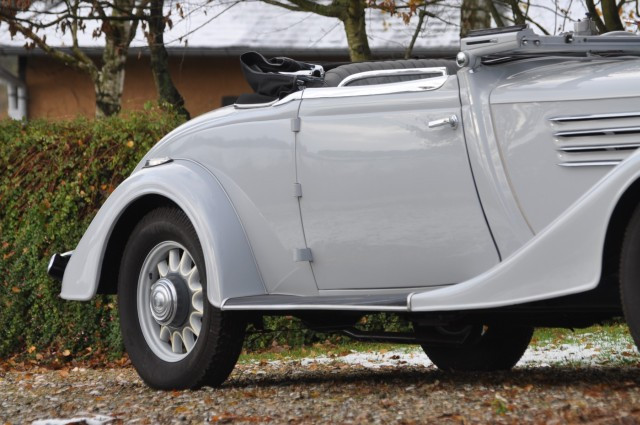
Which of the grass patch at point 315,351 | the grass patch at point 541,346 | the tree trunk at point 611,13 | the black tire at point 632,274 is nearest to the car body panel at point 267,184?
the black tire at point 632,274

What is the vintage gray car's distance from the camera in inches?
173

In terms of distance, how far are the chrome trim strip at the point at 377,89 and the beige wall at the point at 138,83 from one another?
1303 centimetres

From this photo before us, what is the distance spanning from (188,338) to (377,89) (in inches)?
62.0

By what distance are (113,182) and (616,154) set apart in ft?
17.8

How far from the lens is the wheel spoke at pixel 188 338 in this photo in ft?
18.9

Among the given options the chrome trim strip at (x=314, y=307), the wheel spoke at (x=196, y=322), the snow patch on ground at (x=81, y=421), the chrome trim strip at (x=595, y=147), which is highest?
the chrome trim strip at (x=595, y=147)

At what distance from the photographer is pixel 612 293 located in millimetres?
4445

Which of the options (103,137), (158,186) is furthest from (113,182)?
(158,186)

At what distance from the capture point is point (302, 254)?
5391mm

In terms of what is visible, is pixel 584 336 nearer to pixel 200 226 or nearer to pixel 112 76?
pixel 200 226

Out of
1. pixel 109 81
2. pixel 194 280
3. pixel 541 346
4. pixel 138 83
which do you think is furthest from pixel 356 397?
pixel 138 83

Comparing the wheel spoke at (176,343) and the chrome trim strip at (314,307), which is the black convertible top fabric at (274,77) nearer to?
the chrome trim strip at (314,307)

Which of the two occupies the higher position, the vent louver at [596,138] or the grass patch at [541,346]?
the vent louver at [596,138]

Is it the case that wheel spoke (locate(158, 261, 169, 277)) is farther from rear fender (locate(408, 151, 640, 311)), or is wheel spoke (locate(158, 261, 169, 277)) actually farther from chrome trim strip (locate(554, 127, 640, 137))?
chrome trim strip (locate(554, 127, 640, 137))
